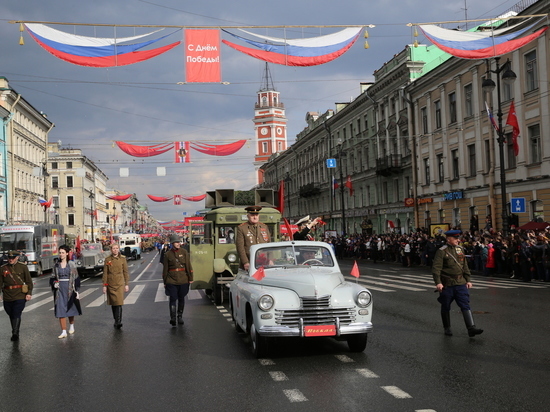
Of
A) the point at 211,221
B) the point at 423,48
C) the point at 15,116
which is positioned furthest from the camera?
the point at 15,116

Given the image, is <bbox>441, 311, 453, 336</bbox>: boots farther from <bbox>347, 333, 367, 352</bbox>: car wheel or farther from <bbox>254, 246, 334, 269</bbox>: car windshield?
<bbox>254, 246, 334, 269</bbox>: car windshield

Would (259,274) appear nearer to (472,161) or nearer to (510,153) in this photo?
(510,153)

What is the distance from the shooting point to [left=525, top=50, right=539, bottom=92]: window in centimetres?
3111

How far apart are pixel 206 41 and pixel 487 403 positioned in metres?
11.6

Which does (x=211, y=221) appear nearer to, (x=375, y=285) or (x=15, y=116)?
(x=375, y=285)

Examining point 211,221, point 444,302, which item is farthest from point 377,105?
point 444,302

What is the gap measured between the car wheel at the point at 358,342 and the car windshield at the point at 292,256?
153 centimetres

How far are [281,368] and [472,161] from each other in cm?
3322

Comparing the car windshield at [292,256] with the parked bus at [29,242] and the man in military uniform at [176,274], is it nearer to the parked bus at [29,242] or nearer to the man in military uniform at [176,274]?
the man in military uniform at [176,274]

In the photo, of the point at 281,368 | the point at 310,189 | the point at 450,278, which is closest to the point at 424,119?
the point at 310,189

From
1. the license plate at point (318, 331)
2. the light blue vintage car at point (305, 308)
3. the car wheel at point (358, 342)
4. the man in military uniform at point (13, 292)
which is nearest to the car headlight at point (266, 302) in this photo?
the light blue vintage car at point (305, 308)

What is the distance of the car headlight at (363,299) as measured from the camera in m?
8.72

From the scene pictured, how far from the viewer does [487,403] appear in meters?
6.09

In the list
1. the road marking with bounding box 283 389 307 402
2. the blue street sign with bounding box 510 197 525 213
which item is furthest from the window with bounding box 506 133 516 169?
the road marking with bounding box 283 389 307 402
